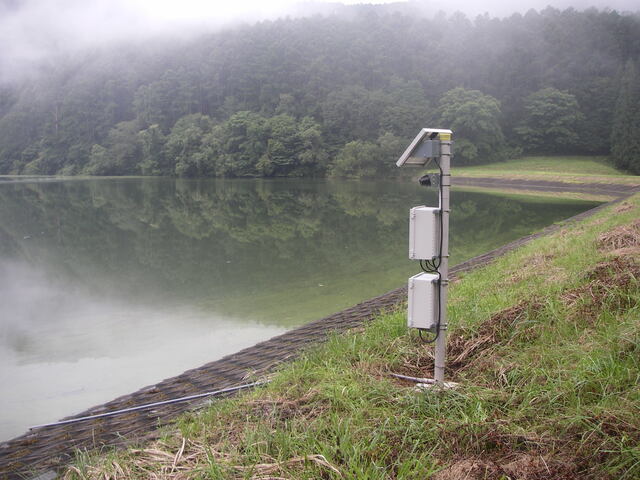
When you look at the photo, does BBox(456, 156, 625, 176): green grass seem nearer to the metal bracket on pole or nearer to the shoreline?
the shoreline

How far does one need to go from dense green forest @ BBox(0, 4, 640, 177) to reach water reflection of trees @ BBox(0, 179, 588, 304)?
3150 centimetres

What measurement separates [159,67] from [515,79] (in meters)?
67.6

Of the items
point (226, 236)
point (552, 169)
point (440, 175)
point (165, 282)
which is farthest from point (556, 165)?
point (440, 175)

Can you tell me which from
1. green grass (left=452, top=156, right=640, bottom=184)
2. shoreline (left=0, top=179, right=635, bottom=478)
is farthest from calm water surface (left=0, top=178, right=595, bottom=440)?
green grass (left=452, top=156, right=640, bottom=184)

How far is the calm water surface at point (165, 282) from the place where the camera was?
7109mm

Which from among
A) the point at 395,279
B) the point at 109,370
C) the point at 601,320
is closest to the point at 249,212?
the point at 395,279

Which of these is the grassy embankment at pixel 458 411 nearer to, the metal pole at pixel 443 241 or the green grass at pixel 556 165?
the metal pole at pixel 443 241

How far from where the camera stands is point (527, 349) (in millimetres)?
4242

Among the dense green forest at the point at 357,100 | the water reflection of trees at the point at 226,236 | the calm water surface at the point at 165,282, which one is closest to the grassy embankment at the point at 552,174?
the dense green forest at the point at 357,100

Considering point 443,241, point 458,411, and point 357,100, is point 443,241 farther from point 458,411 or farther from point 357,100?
point 357,100

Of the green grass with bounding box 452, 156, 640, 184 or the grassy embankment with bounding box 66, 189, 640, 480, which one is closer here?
the grassy embankment with bounding box 66, 189, 640, 480

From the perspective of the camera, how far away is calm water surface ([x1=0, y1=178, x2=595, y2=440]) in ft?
23.3

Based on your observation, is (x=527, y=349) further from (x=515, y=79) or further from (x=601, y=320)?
(x=515, y=79)

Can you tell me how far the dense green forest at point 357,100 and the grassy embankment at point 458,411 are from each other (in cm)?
5008
